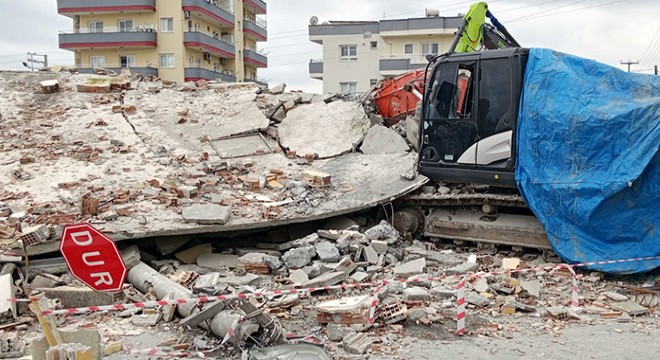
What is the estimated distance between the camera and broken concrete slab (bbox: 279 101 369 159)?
1301 cm

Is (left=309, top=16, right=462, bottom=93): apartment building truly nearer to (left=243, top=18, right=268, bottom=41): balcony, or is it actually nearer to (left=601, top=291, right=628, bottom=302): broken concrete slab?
(left=243, top=18, right=268, bottom=41): balcony

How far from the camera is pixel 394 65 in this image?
140 feet

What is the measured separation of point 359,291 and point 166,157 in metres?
6.04

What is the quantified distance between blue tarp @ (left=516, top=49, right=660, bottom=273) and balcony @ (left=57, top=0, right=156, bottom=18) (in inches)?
1518

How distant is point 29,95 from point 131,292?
948 cm

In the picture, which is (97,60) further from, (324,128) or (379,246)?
(379,246)

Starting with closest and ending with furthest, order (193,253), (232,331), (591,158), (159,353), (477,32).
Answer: (232,331), (159,353), (591,158), (193,253), (477,32)

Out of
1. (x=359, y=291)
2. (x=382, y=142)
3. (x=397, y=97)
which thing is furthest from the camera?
(x=397, y=97)

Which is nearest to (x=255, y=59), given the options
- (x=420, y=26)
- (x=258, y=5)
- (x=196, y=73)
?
(x=258, y=5)

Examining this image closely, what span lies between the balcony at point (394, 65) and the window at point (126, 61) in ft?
59.9

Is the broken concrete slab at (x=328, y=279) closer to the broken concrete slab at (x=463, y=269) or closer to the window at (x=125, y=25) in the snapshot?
the broken concrete slab at (x=463, y=269)

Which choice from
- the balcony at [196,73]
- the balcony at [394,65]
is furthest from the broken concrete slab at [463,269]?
the balcony at [196,73]

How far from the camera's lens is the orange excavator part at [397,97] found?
43.3 feet

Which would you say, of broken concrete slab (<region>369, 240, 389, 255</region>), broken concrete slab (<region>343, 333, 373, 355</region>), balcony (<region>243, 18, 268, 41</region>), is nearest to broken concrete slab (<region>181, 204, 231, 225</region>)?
broken concrete slab (<region>369, 240, 389, 255</region>)
